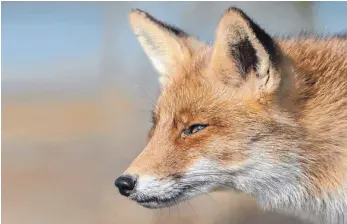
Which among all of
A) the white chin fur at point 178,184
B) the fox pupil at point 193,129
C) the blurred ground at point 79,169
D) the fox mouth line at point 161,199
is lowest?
the blurred ground at point 79,169

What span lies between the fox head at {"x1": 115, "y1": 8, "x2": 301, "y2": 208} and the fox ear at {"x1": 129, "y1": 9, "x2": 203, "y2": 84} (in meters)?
0.61

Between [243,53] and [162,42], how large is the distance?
1142 mm

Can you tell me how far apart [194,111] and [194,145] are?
28 centimetres

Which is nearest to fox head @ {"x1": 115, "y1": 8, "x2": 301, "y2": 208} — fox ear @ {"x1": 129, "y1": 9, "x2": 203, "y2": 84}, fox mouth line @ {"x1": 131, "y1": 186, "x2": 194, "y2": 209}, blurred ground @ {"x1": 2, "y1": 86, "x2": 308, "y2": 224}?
fox mouth line @ {"x1": 131, "y1": 186, "x2": 194, "y2": 209}

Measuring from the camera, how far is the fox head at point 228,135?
4.49 meters

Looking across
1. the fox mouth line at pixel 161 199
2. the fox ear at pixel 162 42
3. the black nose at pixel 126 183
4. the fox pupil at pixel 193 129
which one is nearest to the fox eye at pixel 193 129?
the fox pupil at pixel 193 129

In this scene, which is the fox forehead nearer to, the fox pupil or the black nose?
the fox pupil

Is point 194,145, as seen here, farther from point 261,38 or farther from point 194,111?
point 261,38

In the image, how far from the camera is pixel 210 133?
4570 millimetres

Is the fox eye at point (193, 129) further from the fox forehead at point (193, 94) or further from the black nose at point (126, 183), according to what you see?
the black nose at point (126, 183)

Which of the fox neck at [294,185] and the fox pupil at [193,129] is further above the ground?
the fox pupil at [193,129]

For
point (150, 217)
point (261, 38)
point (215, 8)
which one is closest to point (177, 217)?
point (150, 217)

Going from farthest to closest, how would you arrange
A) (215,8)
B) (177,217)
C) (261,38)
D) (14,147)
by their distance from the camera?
(14,147)
(215,8)
(177,217)
(261,38)

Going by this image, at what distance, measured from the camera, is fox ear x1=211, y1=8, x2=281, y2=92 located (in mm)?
4289
